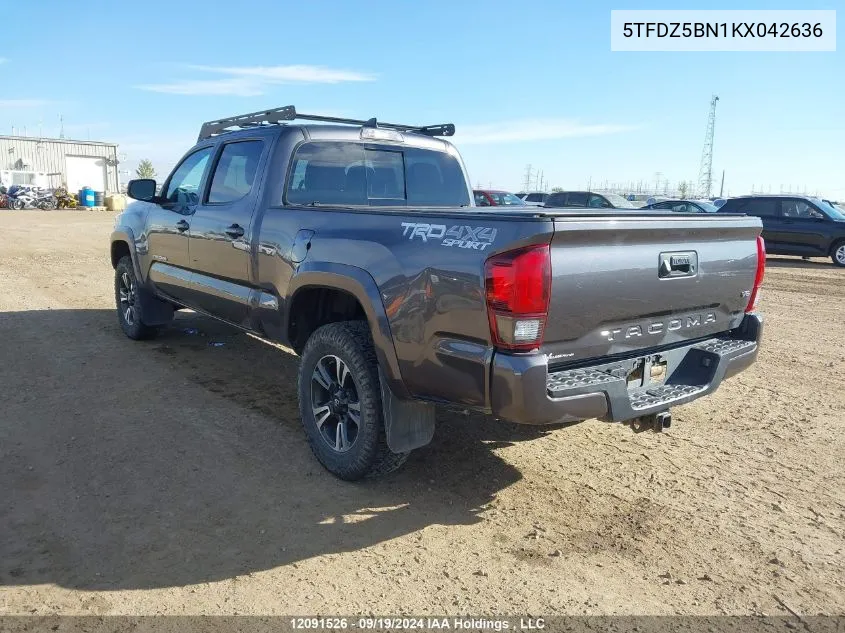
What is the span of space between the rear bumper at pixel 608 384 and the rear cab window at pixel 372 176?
2197 mm

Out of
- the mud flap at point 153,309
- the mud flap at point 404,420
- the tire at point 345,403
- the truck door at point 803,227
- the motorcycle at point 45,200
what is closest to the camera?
the mud flap at point 404,420

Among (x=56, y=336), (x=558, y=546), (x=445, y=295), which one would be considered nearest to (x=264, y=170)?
(x=445, y=295)

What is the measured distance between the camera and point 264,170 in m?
4.36

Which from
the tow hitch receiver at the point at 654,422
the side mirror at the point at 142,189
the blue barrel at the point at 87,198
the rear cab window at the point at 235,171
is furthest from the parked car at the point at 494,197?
the blue barrel at the point at 87,198

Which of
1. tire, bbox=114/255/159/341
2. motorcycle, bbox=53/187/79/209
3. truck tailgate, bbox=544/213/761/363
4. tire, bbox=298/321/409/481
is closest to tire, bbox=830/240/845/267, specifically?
truck tailgate, bbox=544/213/761/363

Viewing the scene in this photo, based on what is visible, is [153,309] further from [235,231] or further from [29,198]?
[29,198]

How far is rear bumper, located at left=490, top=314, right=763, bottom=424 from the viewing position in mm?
2744

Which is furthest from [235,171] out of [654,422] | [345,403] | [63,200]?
[63,200]

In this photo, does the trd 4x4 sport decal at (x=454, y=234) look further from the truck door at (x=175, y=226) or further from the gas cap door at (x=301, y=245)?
the truck door at (x=175, y=226)

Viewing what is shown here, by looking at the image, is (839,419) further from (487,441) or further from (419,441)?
(419,441)

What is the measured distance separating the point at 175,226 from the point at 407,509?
3.34m

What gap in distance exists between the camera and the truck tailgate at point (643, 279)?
2818 millimetres

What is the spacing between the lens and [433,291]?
2.99 m

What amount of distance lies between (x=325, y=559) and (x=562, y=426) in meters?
1.96
